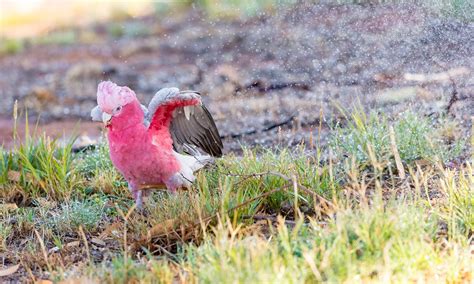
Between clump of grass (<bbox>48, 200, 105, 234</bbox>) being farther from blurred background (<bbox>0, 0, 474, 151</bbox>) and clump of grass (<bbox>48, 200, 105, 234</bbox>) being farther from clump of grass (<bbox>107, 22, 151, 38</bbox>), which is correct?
clump of grass (<bbox>107, 22, 151, 38</bbox>)

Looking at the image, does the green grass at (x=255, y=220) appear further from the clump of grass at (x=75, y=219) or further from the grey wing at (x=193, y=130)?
the grey wing at (x=193, y=130)

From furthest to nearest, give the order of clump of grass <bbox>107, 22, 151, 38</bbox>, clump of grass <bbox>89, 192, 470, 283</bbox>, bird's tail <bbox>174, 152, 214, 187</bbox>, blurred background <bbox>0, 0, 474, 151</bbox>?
1. clump of grass <bbox>107, 22, 151, 38</bbox>
2. blurred background <bbox>0, 0, 474, 151</bbox>
3. bird's tail <bbox>174, 152, 214, 187</bbox>
4. clump of grass <bbox>89, 192, 470, 283</bbox>

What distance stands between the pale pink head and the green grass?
0.48 m

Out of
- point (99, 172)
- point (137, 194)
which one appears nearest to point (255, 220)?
point (137, 194)

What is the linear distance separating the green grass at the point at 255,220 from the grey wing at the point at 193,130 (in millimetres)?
154

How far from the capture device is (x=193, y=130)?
14.7 ft

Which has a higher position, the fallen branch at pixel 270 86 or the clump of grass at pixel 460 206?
the clump of grass at pixel 460 206

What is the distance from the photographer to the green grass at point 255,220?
318 centimetres

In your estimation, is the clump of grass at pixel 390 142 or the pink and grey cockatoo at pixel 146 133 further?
the clump of grass at pixel 390 142

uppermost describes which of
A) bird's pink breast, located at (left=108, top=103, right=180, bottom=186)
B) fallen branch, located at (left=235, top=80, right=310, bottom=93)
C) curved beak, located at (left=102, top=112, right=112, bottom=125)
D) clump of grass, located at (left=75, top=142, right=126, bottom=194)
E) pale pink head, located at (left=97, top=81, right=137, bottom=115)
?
pale pink head, located at (left=97, top=81, right=137, bottom=115)

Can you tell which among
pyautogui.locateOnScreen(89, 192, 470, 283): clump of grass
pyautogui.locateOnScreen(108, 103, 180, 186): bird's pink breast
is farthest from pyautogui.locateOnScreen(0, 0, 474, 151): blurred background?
pyautogui.locateOnScreen(89, 192, 470, 283): clump of grass

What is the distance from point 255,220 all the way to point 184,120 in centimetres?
69

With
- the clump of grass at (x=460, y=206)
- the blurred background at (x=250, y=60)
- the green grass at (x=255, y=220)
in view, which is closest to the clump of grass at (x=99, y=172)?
the green grass at (x=255, y=220)

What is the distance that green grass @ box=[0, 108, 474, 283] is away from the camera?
3180mm
